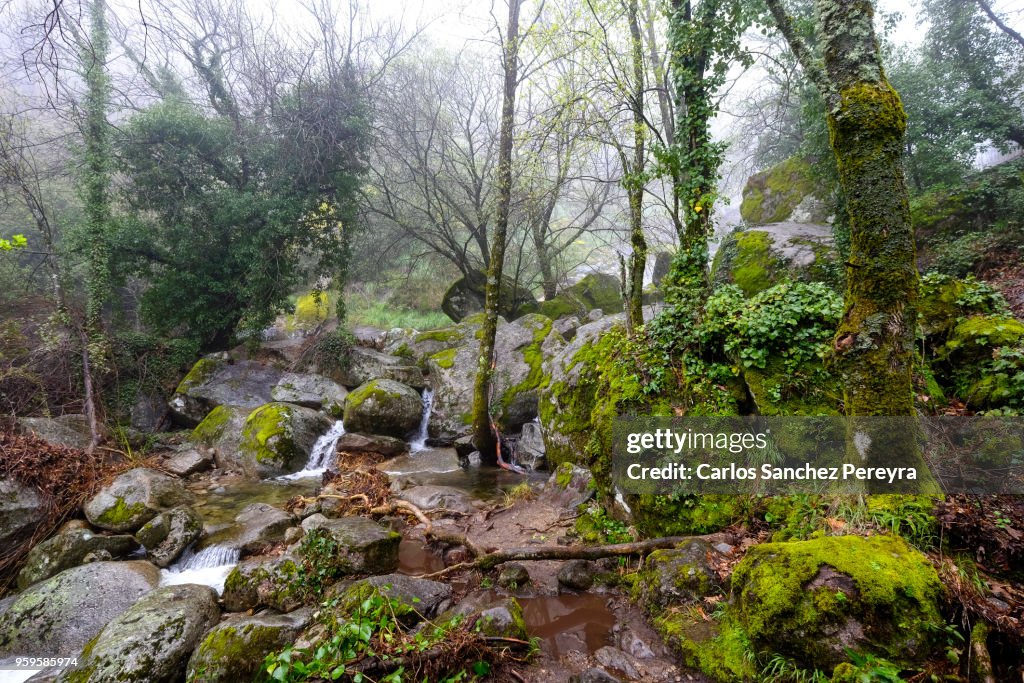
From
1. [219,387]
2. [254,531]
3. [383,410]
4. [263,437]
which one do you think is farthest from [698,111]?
[219,387]

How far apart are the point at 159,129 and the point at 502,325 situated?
1169 centimetres

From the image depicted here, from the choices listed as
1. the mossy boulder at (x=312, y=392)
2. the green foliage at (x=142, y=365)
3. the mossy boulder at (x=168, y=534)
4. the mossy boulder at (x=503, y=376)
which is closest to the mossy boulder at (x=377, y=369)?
the mossy boulder at (x=503, y=376)

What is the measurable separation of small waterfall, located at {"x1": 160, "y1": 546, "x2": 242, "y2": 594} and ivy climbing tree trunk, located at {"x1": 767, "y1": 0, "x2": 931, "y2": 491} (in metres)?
7.43

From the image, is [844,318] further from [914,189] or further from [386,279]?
[386,279]

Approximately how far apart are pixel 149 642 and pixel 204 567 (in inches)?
89.7

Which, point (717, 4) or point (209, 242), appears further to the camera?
point (209, 242)

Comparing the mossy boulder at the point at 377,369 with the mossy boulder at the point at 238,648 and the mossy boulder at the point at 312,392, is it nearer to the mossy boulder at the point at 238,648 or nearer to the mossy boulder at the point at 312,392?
the mossy boulder at the point at 312,392

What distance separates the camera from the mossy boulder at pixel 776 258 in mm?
8547

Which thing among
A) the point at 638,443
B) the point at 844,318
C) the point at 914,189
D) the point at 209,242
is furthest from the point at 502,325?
the point at 914,189

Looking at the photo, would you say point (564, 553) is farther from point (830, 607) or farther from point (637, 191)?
point (637, 191)

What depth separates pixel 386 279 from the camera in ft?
75.7

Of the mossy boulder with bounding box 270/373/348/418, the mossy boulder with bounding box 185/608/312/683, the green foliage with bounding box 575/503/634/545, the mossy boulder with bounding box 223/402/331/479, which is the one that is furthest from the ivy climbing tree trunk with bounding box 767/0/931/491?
the mossy boulder with bounding box 270/373/348/418

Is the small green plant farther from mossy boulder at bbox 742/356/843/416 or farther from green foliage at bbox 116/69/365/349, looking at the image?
green foliage at bbox 116/69/365/349

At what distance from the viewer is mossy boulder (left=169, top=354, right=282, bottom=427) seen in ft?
41.9
